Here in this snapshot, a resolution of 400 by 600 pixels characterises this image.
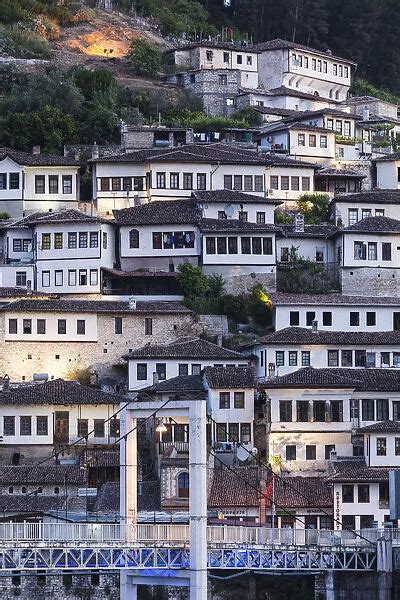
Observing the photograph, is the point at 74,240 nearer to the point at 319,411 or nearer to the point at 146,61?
the point at 319,411

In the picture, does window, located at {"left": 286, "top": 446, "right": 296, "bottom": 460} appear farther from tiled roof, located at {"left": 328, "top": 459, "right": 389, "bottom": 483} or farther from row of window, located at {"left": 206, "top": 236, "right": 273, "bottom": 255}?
row of window, located at {"left": 206, "top": 236, "right": 273, "bottom": 255}

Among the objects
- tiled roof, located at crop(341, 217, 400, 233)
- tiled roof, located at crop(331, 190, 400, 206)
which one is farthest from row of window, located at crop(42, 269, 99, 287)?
tiled roof, located at crop(331, 190, 400, 206)

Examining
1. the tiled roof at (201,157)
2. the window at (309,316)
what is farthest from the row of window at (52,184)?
the window at (309,316)

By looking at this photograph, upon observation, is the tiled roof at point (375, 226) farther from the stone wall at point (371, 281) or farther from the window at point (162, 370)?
the window at point (162, 370)

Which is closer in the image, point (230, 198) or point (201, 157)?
point (230, 198)

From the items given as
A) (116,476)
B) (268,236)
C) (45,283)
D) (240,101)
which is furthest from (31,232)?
(240,101)

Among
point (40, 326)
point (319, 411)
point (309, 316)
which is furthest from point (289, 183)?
point (319, 411)

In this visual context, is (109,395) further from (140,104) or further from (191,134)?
(140,104)
